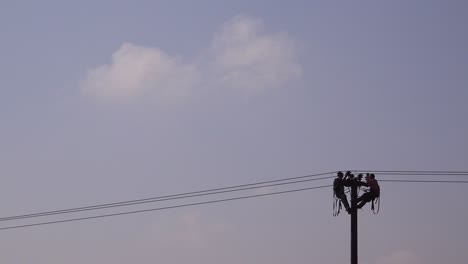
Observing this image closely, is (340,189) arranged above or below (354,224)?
above

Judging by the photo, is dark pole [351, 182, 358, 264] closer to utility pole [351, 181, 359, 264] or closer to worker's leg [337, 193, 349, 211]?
utility pole [351, 181, 359, 264]

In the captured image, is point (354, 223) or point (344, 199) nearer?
point (354, 223)

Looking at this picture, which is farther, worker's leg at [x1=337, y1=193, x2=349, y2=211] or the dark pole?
worker's leg at [x1=337, y1=193, x2=349, y2=211]

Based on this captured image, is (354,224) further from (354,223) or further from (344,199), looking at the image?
(344,199)

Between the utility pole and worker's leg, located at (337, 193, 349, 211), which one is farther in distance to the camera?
worker's leg, located at (337, 193, 349, 211)

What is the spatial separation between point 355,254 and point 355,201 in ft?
6.14

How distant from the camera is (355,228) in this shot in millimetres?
33438

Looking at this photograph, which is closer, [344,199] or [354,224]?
[354,224]

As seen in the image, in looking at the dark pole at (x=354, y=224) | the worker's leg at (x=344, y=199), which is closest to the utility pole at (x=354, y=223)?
the dark pole at (x=354, y=224)

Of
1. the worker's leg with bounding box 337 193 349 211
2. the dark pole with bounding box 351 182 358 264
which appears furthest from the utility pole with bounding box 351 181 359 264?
the worker's leg with bounding box 337 193 349 211

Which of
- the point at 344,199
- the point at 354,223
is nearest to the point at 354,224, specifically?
the point at 354,223

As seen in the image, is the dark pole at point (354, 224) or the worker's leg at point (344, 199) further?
the worker's leg at point (344, 199)

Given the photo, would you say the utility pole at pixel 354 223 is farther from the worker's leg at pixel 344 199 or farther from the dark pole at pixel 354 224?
the worker's leg at pixel 344 199

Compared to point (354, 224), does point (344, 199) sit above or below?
above
